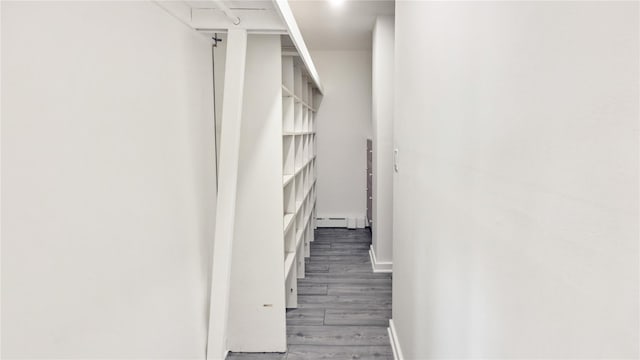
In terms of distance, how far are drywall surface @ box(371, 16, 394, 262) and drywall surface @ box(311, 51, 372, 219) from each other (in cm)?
156

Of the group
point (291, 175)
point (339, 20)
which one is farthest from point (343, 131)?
point (291, 175)

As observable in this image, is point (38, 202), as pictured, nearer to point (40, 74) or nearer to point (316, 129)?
point (40, 74)

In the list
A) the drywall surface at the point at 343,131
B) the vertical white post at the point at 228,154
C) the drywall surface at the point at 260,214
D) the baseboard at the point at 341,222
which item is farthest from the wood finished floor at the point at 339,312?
the drywall surface at the point at 343,131

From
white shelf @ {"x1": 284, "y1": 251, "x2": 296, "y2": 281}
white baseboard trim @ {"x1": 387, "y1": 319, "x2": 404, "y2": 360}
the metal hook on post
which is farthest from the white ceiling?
white baseboard trim @ {"x1": 387, "y1": 319, "x2": 404, "y2": 360}

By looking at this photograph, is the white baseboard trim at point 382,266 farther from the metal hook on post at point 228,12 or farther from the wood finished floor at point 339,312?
the metal hook on post at point 228,12

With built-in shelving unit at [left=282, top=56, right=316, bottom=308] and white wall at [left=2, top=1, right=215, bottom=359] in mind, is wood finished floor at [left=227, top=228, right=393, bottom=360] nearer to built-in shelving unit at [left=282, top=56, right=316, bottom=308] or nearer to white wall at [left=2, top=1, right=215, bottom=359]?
built-in shelving unit at [left=282, top=56, right=316, bottom=308]

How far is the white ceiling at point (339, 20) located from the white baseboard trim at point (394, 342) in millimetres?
2511

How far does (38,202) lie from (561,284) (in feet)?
3.26

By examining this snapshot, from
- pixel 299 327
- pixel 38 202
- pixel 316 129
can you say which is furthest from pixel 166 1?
pixel 316 129

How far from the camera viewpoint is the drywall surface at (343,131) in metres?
5.50

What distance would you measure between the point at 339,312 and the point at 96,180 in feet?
7.76

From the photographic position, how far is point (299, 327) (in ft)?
9.30

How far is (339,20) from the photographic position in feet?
12.8

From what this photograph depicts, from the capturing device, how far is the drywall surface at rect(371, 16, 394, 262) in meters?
3.82
